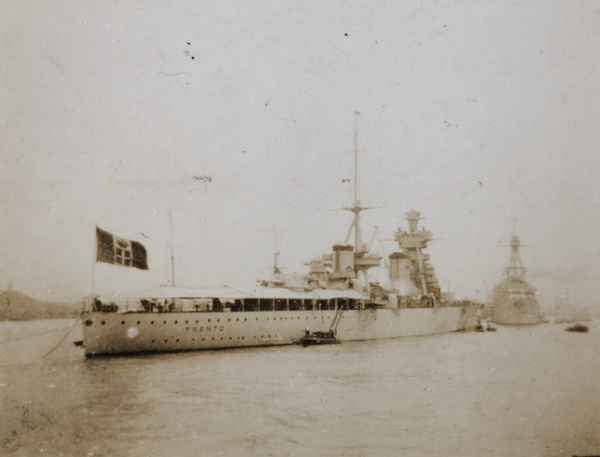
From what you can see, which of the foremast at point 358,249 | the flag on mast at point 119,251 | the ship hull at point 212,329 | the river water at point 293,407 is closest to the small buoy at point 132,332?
the ship hull at point 212,329

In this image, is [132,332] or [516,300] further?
[516,300]

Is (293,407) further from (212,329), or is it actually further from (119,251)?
(212,329)

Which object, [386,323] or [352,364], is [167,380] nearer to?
[352,364]

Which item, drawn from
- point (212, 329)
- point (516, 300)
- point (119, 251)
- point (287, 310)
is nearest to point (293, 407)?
point (119, 251)

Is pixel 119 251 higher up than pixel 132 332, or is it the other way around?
pixel 119 251

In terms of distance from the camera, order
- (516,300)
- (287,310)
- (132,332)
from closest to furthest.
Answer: (132,332) → (287,310) → (516,300)

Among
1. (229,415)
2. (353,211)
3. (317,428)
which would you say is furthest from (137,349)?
(353,211)

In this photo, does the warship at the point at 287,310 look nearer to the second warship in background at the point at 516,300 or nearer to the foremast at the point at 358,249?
the foremast at the point at 358,249
